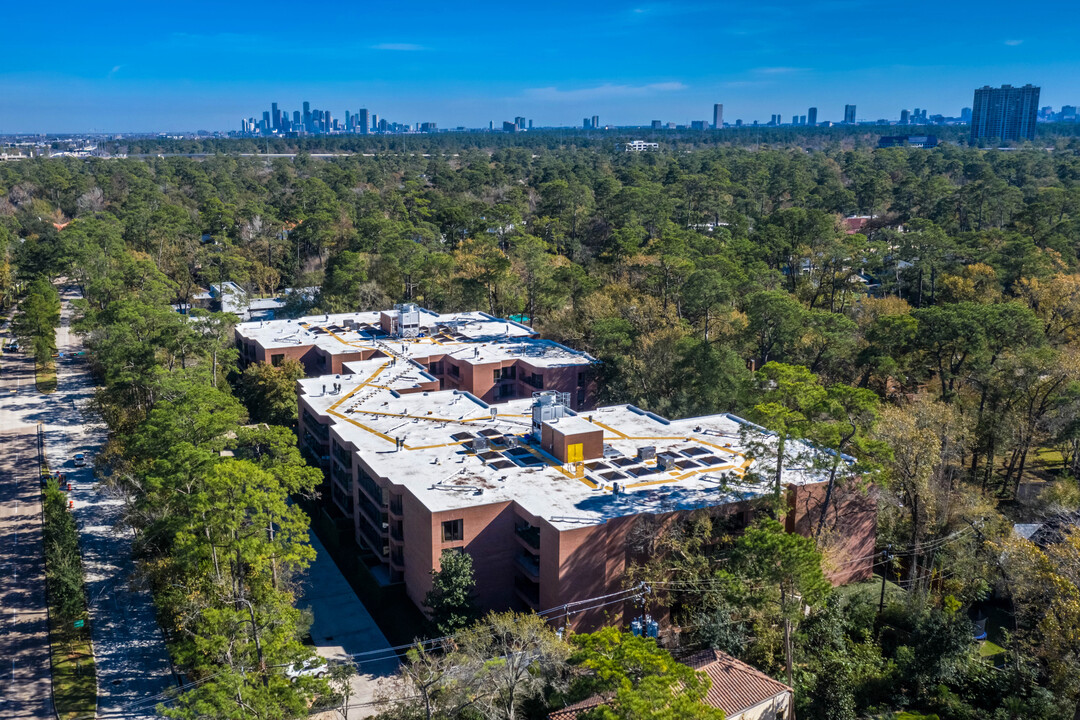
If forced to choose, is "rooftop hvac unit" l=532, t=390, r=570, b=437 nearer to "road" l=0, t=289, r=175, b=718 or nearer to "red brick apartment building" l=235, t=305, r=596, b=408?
"red brick apartment building" l=235, t=305, r=596, b=408

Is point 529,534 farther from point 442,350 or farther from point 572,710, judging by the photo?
point 442,350

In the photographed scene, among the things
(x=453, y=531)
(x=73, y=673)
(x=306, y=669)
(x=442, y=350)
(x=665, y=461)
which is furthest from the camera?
(x=442, y=350)

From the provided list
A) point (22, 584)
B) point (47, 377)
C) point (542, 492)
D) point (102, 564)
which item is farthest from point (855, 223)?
point (22, 584)

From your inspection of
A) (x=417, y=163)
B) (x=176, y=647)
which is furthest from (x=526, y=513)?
(x=417, y=163)

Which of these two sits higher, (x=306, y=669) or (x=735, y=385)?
(x=735, y=385)

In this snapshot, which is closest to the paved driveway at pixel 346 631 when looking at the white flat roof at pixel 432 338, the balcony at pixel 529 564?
the balcony at pixel 529 564

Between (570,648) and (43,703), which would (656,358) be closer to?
(570,648)
